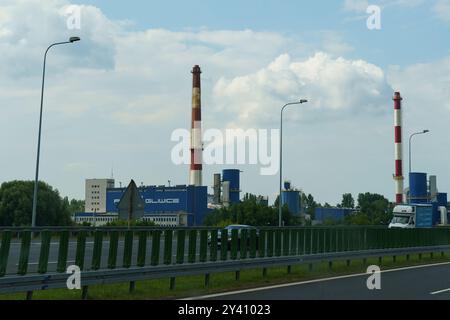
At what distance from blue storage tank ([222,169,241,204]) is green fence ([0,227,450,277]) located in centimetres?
8493

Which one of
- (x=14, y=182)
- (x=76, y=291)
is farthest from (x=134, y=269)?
(x=14, y=182)

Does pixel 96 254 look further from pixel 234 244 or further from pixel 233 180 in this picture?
pixel 233 180

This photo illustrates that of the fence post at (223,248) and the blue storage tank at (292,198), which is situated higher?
the blue storage tank at (292,198)

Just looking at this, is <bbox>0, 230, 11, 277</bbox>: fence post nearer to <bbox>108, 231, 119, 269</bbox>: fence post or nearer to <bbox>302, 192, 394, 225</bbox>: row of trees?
<bbox>108, 231, 119, 269</bbox>: fence post

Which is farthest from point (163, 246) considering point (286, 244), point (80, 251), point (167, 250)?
point (286, 244)

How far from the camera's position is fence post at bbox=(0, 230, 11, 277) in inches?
457

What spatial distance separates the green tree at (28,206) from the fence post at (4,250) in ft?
213

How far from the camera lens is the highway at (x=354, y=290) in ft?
45.2

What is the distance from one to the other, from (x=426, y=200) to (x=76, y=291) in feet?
306

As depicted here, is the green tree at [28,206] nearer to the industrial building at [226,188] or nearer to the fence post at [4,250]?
the industrial building at [226,188]

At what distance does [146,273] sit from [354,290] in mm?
4637

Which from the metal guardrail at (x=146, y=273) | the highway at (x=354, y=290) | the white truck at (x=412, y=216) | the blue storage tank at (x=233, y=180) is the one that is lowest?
the highway at (x=354, y=290)

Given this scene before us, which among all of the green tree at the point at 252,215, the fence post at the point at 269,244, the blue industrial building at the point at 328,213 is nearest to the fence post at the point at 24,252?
the fence post at the point at 269,244
